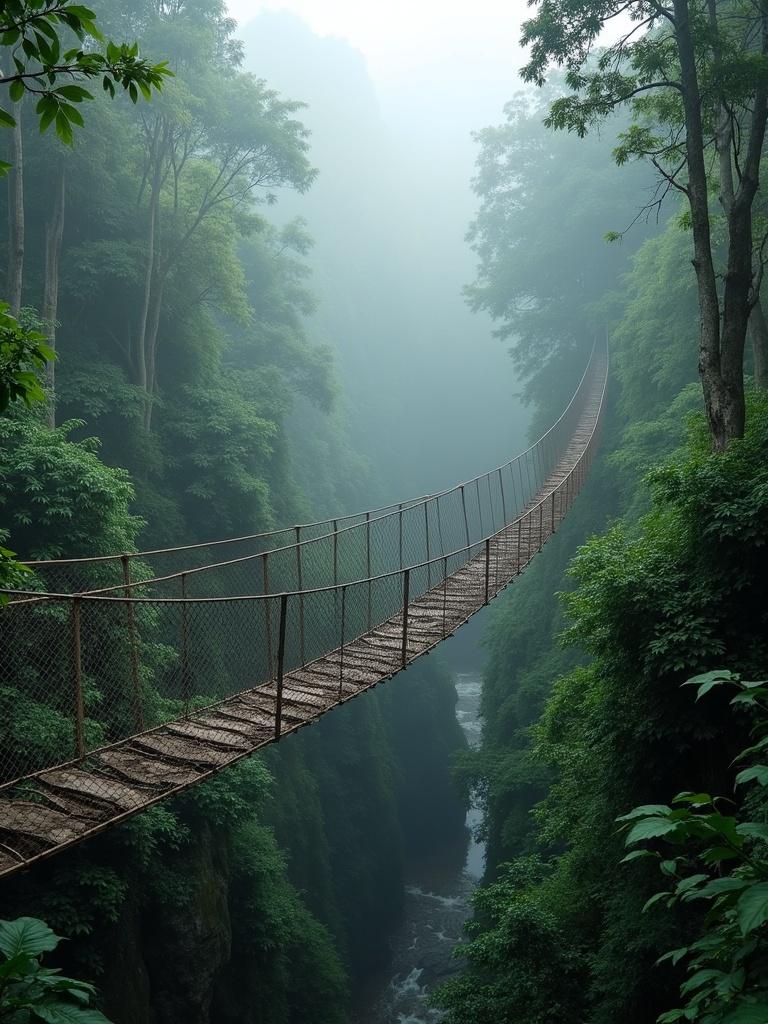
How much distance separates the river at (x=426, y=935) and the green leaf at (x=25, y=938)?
30.8ft

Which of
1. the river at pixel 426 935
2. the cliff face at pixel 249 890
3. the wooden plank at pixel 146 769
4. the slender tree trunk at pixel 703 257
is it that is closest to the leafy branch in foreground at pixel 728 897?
the wooden plank at pixel 146 769

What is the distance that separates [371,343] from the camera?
3659 cm

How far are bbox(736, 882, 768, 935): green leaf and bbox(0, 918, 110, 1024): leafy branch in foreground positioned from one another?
2.60 ft

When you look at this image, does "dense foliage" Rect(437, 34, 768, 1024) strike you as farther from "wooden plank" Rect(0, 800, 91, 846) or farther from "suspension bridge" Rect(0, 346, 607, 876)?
"wooden plank" Rect(0, 800, 91, 846)

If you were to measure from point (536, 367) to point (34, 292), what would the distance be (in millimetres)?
11933

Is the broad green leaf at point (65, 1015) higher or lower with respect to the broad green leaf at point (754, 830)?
lower

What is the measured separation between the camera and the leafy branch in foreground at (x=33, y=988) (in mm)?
941

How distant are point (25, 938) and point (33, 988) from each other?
67 millimetres

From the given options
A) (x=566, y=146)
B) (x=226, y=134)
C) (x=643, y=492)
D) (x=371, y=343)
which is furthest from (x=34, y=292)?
(x=371, y=343)

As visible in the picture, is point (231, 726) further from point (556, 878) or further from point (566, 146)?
point (566, 146)

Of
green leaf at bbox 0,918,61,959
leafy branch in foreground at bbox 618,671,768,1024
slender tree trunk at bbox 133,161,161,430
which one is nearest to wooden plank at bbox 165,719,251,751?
green leaf at bbox 0,918,61,959

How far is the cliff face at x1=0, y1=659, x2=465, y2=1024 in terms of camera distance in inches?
205

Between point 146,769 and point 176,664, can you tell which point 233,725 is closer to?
point 146,769

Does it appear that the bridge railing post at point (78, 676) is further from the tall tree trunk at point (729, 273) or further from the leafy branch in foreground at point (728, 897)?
the tall tree trunk at point (729, 273)
